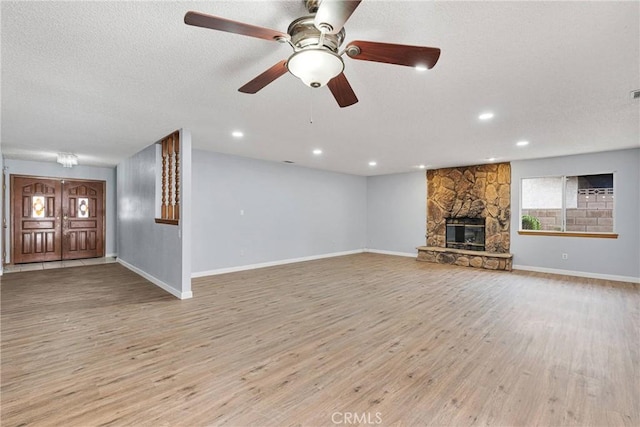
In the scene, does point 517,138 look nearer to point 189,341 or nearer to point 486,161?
point 486,161

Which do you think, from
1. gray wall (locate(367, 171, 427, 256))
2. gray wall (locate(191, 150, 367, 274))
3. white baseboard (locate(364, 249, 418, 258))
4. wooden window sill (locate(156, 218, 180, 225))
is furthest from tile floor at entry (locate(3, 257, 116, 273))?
gray wall (locate(367, 171, 427, 256))

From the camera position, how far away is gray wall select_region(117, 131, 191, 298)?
451 cm

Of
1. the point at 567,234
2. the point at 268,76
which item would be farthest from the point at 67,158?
the point at 567,234

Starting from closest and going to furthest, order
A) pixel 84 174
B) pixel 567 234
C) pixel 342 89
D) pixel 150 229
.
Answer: pixel 342 89
pixel 150 229
pixel 567 234
pixel 84 174

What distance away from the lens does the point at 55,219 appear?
7754 millimetres

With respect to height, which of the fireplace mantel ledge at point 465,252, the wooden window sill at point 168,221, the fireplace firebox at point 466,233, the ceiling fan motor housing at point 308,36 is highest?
the ceiling fan motor housing at point 308,36

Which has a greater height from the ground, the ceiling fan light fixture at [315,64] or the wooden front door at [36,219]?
the ceiling fan light fixture at [315,64]

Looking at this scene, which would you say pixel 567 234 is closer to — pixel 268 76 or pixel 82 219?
pixel 268 76

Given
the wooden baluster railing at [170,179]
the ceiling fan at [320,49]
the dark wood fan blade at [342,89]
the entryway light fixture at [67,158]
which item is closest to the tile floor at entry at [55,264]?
the entryway light fixture at [67,158]

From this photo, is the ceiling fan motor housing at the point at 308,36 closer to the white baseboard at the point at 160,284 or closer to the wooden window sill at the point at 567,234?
the white baseboard at the point at 160,284

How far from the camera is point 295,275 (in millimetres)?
6227

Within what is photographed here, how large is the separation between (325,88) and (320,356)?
2.55 m

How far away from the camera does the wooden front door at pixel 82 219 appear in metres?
7.91

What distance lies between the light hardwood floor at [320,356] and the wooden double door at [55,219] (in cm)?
300
